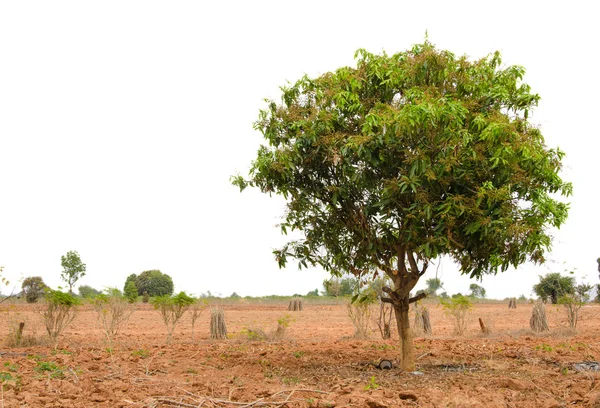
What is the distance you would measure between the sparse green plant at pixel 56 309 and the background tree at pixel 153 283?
3672 cm

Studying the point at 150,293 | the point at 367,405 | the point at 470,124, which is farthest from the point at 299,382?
the point at 150,293

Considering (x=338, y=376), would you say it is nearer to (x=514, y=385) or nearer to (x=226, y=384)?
(x=226, y=384)

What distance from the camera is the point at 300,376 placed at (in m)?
7.83

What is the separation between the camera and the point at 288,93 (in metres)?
8.11

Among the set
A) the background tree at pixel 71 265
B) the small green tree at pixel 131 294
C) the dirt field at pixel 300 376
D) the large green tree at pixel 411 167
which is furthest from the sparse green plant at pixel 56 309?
the background tree at pixel 71 265

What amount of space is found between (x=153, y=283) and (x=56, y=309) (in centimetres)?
3808

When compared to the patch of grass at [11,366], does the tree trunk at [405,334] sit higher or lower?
higher

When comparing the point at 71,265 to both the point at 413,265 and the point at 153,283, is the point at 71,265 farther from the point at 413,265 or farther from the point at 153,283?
the point at 413,265

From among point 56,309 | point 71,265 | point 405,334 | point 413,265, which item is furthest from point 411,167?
point 71,265

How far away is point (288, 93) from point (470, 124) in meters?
2.59

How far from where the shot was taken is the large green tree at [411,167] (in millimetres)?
6504

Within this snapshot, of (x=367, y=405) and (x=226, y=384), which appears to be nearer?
(x=367, y=405)

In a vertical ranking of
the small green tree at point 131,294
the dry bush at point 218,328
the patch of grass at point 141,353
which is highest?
the small green tree at point 131,294

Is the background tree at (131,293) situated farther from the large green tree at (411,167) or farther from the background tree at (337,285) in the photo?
the large green tree at (411,167)
